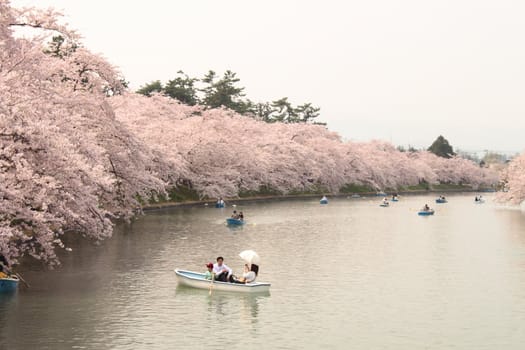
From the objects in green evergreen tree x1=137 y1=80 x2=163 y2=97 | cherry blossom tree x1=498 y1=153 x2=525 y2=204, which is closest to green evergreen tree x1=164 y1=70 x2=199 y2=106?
green evergreen tree x1=137 y1=80 x2=163 y2=97

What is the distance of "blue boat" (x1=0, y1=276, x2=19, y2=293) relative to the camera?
23.5 metres

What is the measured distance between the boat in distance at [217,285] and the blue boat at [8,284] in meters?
6.13

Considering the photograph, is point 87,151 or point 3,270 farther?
point 87,151

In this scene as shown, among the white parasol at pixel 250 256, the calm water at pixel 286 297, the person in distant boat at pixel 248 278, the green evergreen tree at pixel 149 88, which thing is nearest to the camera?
the calm water at pixel 286 297

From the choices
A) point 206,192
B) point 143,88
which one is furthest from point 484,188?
point 206,192

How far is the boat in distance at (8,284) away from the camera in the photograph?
76.9 ft

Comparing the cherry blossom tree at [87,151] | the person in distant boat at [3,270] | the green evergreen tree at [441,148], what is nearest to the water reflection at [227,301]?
the cherry blossom tree at [87,151]

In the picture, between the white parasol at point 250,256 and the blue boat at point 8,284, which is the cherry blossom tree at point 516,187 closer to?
the white parasol at point 250,256

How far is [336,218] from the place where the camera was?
207 ft

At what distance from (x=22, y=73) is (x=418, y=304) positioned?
1701cm

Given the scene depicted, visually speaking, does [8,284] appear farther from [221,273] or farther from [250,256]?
[250,256]

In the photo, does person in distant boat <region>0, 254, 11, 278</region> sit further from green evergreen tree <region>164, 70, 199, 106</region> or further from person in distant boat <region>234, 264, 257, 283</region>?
green evergreen tree <region>164, 70, 199, 106</region>

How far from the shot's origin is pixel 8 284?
23.7 metres

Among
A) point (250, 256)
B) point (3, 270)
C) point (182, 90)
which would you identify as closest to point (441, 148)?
point (182, 90)
